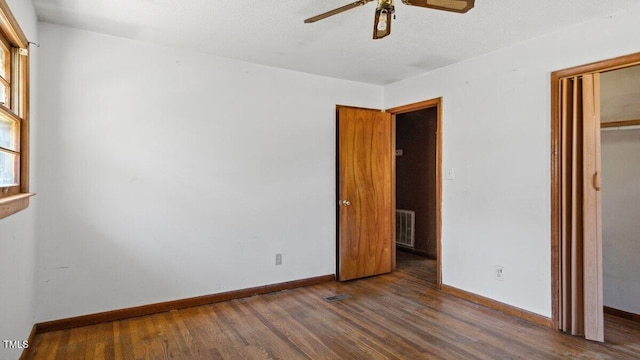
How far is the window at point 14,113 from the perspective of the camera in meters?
1.95

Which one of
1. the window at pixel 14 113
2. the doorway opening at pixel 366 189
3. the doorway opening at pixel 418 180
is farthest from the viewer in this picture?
the doorway opening at pixel 418 180

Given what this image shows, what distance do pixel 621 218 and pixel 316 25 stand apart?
320 centimetres

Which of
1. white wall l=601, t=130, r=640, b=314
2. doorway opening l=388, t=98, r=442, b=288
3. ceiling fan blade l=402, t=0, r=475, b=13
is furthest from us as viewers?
doorway opening l=388, t=98, r=442, b=288

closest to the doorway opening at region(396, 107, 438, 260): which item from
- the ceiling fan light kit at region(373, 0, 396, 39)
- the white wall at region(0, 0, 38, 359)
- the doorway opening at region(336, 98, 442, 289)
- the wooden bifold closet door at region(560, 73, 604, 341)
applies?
the doorway opening at region(336, 98, 442, 289)

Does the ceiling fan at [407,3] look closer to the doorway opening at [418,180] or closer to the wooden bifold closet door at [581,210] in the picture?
the wooden bifold closet door at [581,210]

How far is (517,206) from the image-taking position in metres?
3.10

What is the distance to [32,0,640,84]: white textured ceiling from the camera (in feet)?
7.86

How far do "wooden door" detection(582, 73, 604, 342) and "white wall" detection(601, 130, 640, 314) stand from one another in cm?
81

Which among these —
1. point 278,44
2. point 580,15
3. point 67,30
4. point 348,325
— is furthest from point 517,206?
point 67,30

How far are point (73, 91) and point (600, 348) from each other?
441 centimetres

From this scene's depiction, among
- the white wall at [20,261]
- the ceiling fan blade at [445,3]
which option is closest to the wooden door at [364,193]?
the ceiling fan blade at [445,3]

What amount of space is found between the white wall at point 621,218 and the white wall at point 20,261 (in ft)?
14.6

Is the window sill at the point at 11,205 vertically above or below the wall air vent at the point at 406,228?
above

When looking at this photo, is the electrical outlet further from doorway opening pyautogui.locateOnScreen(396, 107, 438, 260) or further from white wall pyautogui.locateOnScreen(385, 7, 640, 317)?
doorway opening pyautogui.locateOnScreen(396, 107, 438, 260)
